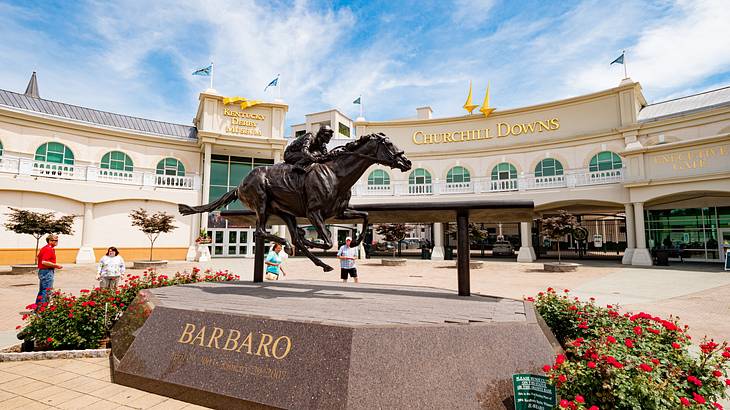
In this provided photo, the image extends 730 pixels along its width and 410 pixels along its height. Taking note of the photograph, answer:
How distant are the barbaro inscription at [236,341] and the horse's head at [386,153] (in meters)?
2.82

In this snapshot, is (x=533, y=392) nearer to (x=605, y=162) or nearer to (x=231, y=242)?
(x=605, y=162)

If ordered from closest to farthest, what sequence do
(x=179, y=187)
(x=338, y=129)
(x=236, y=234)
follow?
(x=179, y=187) → (x=236, y=234) → (x=338, y=129)

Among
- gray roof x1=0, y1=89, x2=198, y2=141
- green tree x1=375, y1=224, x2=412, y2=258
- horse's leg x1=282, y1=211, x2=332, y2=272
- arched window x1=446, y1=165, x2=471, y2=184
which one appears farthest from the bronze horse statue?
gray roof x1=0, y1=89, x2=198, y2=141

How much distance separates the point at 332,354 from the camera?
3445mm

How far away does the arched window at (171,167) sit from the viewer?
28386mm

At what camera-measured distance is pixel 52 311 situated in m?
5.84

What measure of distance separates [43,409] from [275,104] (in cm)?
2940

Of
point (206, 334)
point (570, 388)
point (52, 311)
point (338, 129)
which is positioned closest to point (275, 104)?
point (338, 129)

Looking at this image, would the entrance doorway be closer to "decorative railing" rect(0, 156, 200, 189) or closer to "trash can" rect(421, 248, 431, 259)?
"decorative railing" rect(0, 156, 200, 189)

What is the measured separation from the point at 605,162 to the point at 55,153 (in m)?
36.5

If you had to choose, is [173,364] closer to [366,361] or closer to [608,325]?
[366,361]

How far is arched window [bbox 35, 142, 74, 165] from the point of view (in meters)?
23.7

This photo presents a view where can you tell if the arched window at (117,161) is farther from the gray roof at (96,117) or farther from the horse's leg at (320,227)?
the horse's leg at (320,227)

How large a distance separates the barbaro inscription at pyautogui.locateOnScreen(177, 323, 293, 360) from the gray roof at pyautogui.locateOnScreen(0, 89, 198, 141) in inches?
1110
